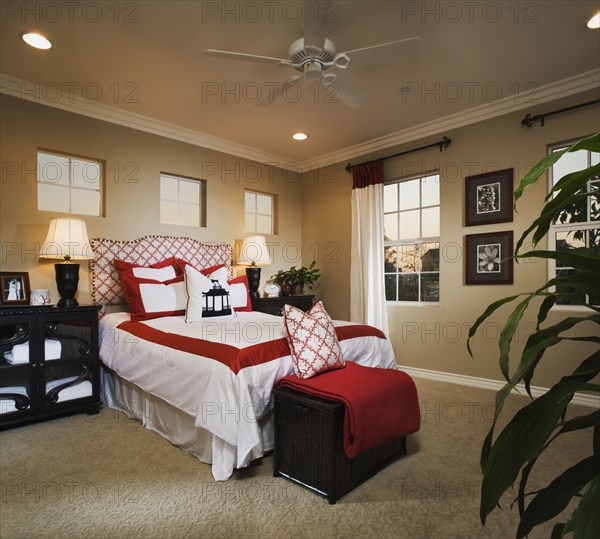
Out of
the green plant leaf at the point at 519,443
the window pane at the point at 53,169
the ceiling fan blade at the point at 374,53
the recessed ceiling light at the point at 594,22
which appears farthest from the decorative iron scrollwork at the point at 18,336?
the recessed ceiling light at the point at 594,22

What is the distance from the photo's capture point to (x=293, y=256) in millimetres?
5668

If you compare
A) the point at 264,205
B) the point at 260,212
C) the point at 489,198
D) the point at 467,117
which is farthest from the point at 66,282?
the point at 467,117

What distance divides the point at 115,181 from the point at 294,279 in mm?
2330

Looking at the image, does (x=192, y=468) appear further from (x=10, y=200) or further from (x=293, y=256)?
(x=293, y=256)

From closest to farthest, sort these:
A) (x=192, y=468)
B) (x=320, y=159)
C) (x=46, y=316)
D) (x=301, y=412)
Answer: (x=301, y=412), (x=192, y=468), (x=46, y=316), (x=320, y=159)

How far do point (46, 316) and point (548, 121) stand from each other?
4496 mm

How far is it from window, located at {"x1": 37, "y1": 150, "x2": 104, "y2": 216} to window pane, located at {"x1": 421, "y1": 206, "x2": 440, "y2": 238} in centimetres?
341

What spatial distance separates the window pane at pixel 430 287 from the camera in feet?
14.4

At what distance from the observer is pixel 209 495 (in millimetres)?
1994

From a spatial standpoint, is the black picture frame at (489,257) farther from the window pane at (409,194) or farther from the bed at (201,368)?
the bed at (201,368)

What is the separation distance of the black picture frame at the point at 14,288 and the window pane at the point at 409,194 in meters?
3.85

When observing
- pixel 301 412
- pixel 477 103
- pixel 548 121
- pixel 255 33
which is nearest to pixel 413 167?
pixel 477 103

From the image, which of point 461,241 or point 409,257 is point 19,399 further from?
point 461,241

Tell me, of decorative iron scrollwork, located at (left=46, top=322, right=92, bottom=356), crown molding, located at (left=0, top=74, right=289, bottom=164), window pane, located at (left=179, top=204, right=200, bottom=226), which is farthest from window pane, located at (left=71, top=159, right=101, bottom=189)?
decorative iron scrollwork, located at (left=46, top=322, right=92, bottom=356)
